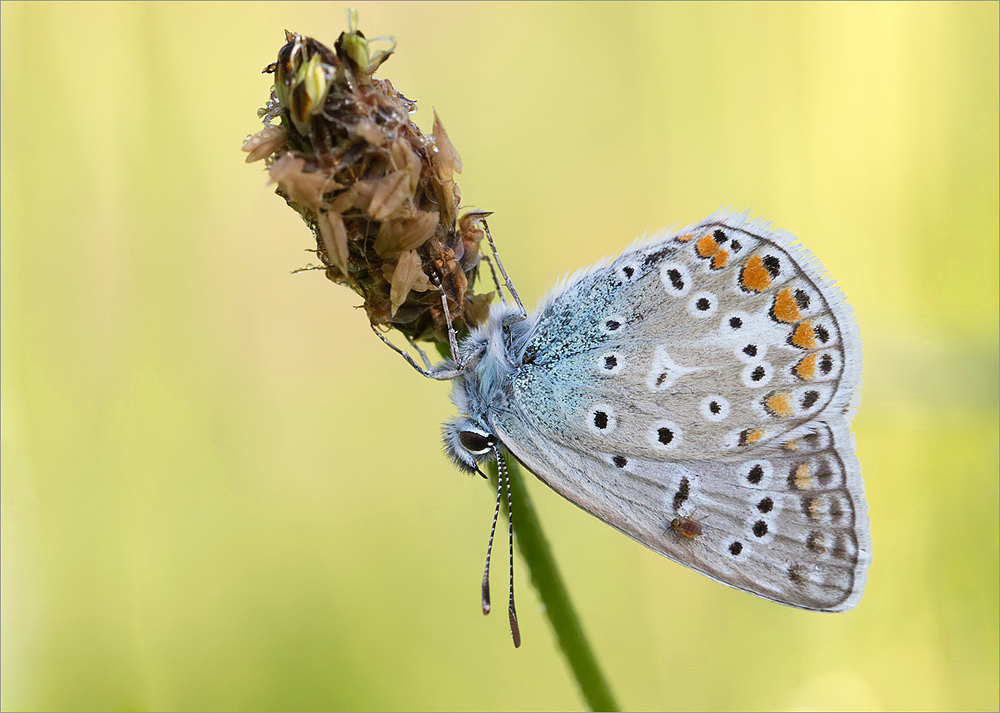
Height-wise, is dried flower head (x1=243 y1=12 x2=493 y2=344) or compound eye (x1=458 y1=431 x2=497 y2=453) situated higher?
dried flower head (x1=243 y1=12 x2=493 y2=344)

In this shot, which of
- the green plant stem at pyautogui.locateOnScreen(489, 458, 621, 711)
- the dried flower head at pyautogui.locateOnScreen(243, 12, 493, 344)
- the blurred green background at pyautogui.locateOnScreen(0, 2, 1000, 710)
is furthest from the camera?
the blurred green background at pyautogui.locateOnScreen(0, 2, 1000, 710)

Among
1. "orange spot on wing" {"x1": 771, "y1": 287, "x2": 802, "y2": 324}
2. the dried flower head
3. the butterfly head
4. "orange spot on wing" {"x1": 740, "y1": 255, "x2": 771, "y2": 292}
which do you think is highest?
the dried flower head

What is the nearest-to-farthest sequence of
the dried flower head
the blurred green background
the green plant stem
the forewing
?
the dried flower head
the green plant stem
the forewing
the blurred green background

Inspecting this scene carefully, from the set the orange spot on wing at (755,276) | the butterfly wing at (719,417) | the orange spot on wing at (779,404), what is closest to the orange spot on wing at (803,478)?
the butterfly wing at (719,417)

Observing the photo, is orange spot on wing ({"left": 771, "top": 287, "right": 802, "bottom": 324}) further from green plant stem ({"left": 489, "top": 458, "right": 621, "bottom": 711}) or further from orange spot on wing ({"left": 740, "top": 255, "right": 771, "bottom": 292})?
green plant stem ({"left": 489, "top": 458, "right": 621, "bottom": 711})

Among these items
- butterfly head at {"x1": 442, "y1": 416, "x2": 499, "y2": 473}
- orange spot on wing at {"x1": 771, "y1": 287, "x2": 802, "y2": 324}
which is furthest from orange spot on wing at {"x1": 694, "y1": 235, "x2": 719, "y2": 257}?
butterfly head at {"x1": 442, "y1": 416, "x2": 499, "y2": 473}

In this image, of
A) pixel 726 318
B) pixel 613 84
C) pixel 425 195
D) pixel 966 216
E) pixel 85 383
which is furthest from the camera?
pixel 613 84

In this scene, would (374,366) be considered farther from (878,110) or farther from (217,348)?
(878,110)

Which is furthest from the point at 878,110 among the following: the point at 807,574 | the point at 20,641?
the point at 20,641
